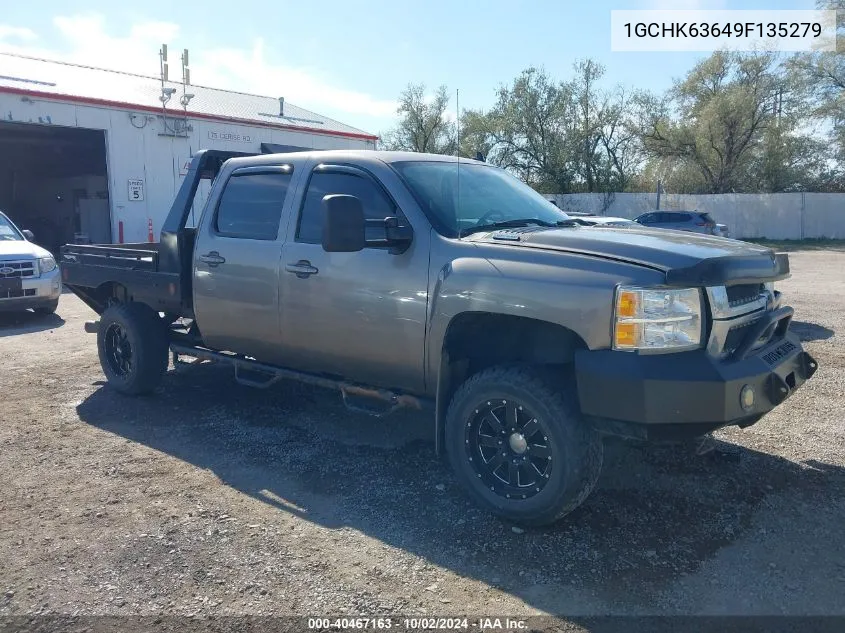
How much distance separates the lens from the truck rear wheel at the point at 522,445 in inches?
142

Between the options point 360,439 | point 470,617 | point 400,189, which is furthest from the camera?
point 360,439

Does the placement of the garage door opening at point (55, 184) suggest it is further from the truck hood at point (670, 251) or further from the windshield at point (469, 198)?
the truck hood at point (670, 251)

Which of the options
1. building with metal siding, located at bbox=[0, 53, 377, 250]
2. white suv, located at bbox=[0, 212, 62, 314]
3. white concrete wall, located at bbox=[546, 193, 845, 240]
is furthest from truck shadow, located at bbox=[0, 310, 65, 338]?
white concrete wall, located at bbox=[546, 193, 845, 240]

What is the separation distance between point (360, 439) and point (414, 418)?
653 mm

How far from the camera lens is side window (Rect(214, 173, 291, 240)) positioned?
511cm

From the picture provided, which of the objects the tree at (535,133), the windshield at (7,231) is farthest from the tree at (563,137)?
the windshield at (7,231)

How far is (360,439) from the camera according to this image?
5270 millimetres

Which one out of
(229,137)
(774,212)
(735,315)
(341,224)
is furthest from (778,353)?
(774,212)

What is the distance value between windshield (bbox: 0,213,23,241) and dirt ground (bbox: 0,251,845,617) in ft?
20.6

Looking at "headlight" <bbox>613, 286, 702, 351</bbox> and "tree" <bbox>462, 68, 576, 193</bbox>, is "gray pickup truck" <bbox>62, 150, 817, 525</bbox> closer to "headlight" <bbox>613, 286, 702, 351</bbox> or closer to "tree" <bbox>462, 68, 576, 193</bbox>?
"headlight" <bbox>613, 286, 702, 351</bbox>

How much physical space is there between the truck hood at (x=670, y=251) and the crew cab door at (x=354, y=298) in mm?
526

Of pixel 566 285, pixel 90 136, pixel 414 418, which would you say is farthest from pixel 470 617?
pixel 90 136

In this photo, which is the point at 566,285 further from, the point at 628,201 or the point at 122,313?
the point at 628,201

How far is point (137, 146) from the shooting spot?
61.8ft
